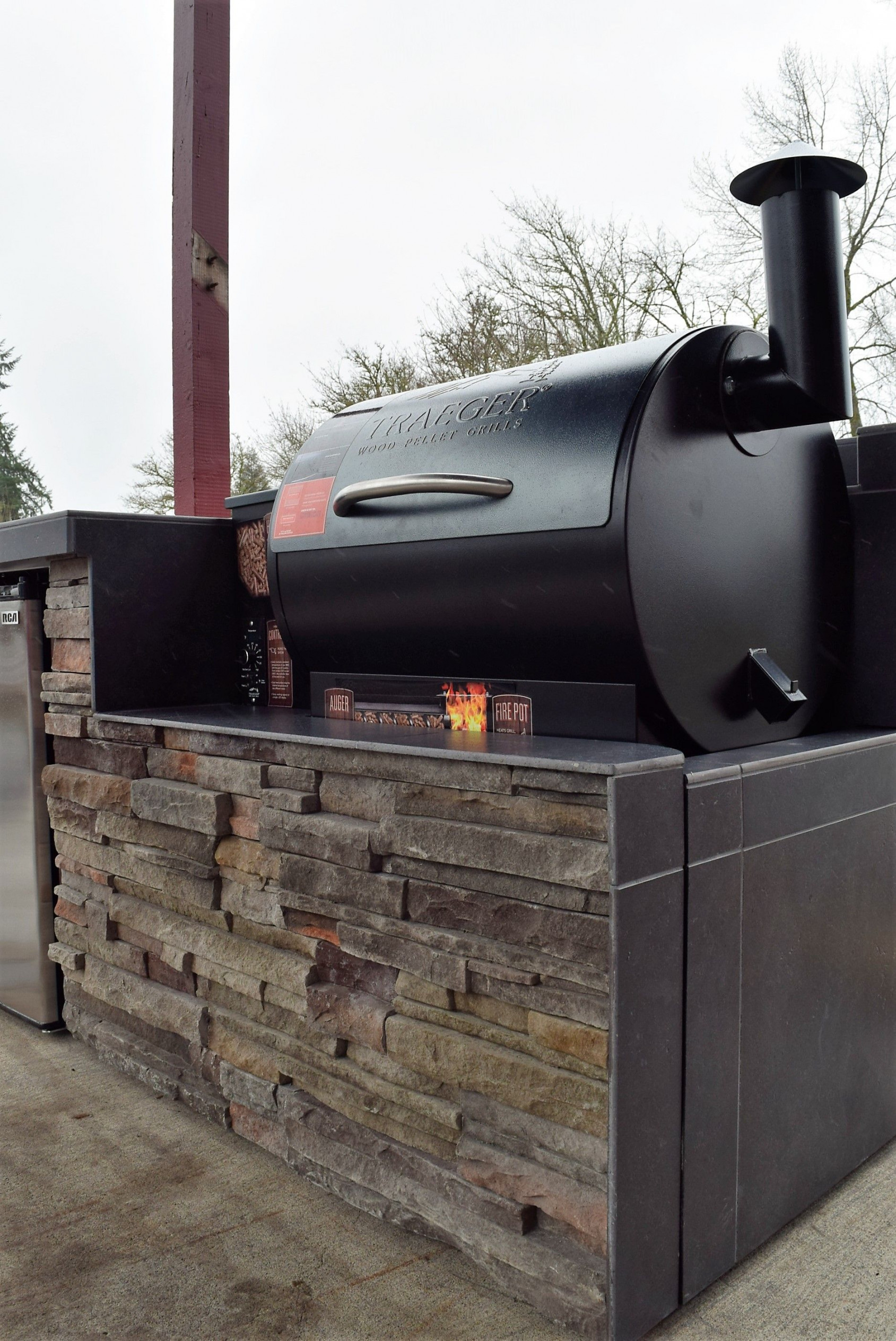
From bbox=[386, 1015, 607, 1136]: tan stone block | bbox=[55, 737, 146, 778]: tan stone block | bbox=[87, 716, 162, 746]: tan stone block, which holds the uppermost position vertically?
bbox=[87, 716, 162, 746]: tan stone block

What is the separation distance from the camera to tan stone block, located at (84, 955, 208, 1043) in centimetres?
201

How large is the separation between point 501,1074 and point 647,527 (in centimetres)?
80

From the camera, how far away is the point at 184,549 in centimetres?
241

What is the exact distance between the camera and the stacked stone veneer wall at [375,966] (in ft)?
4.31

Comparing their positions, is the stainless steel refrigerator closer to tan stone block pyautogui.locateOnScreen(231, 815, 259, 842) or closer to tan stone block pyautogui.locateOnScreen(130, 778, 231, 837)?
tan stone block pyautogui.locateOnScreen(130, 778, 231, 837)

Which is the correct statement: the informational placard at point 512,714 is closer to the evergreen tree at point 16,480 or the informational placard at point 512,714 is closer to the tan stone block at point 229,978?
the tan stone block at point 229,978

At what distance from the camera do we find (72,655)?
234 cm

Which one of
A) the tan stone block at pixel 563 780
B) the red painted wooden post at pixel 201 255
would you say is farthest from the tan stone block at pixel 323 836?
the red painted wooden post at pixel 201 255

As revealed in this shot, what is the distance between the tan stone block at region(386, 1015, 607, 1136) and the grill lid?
0.77 meters

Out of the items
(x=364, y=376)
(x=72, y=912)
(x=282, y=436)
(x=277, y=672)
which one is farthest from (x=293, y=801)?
(x=282, y=436)

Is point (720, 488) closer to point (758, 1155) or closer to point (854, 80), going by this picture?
point (758, 1155)

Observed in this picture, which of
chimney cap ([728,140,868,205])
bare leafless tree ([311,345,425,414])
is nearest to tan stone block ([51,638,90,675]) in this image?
chimney cap ([728,140,868,205])

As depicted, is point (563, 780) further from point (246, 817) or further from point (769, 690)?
point (246, 817)

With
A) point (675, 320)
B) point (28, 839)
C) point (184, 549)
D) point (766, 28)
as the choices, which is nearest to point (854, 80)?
point (766, 28)
